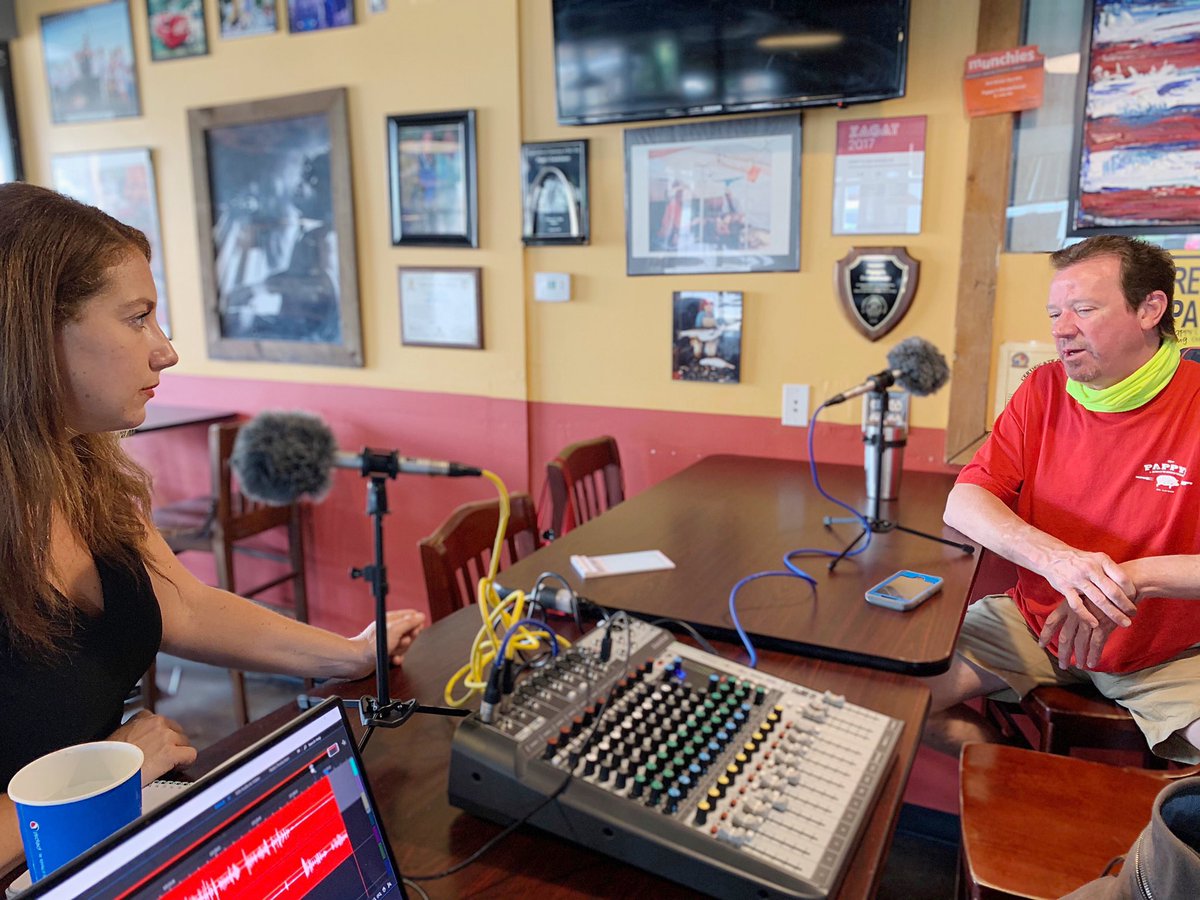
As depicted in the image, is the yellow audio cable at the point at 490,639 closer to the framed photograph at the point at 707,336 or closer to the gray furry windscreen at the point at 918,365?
the gray furry windscreen at the point at 918,365

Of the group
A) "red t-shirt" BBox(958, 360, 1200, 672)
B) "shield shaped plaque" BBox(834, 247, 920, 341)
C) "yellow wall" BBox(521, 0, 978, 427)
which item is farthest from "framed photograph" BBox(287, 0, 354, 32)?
"red t-shirt" BBox(958, 360, 1200, 672)

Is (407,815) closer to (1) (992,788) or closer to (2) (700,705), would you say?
(2) (700,705)

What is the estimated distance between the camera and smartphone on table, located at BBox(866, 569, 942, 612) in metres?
1.46

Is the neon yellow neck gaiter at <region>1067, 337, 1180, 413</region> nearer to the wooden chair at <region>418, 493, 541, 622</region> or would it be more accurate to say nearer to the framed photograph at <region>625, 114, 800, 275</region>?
the framed photograph at <region>625, 114, 800, 275</region>

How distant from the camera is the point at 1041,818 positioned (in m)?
1.36

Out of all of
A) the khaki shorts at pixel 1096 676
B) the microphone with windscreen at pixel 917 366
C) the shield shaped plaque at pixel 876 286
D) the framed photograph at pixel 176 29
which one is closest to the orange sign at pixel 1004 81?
the shield shaped plaque at pixel 876 286

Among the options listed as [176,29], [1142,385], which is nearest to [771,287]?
[1142,385]

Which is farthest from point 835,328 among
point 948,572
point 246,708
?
point 246,708

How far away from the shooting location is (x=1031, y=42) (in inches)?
86.3

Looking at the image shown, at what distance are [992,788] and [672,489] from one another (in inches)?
41.1

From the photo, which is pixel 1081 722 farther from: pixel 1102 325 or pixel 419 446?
pixel 419 446

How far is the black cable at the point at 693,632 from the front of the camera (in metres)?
1.28

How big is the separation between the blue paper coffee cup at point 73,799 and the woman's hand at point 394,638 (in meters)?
0.49

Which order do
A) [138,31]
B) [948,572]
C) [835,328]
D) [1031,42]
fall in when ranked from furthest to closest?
[138,31] → [835,328] → [1031,42] → [948,572]
